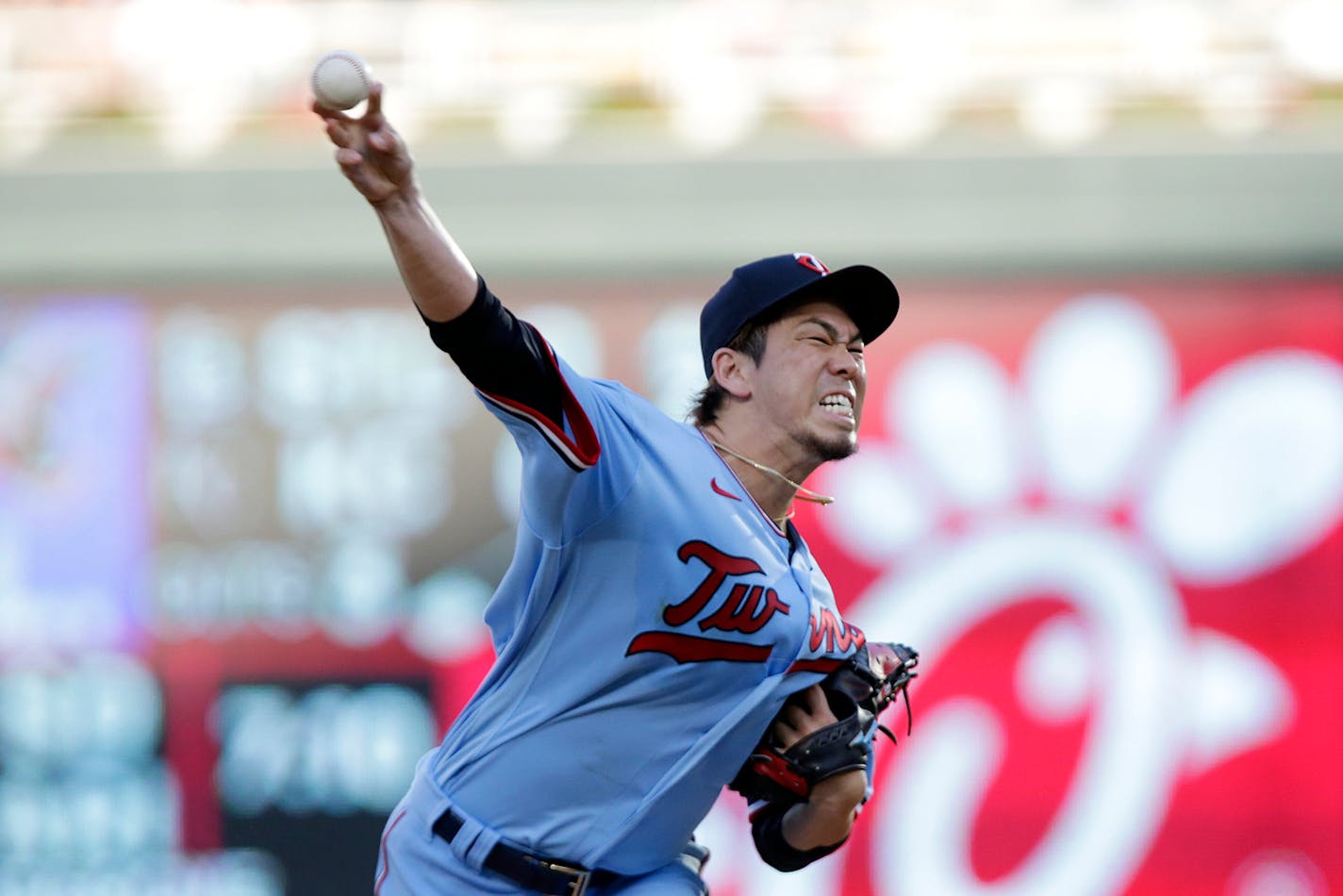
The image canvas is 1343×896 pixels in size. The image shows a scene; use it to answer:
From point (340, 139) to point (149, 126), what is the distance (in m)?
5.56

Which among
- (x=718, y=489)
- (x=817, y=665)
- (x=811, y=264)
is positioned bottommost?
(x=817, y=665)

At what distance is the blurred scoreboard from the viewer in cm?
668

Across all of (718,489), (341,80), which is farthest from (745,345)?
(341,80)

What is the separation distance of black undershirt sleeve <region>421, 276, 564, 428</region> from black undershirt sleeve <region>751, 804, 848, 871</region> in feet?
3.04

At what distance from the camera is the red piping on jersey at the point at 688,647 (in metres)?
2.53

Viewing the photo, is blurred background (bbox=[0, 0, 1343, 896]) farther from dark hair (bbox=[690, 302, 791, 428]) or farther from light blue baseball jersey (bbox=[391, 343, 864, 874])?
light blue baseball jersey (bbox=[391, 343, 864, 874])

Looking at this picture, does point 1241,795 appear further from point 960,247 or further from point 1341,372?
point 960,247

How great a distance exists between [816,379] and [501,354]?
2.26 feet

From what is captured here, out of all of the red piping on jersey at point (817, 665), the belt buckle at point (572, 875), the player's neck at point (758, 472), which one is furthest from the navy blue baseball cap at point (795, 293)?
the belt buckle at point (572, 875)

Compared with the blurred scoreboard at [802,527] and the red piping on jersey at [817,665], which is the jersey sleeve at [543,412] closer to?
the red piping on jersey at [817,665]

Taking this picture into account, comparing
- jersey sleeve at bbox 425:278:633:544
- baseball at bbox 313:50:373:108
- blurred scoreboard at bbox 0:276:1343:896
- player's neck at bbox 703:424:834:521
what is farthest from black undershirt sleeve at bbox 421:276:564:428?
blurred scoreboard at bbox 0:276:1343:896

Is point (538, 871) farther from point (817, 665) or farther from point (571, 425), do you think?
point (571, 425)

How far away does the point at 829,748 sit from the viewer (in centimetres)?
271

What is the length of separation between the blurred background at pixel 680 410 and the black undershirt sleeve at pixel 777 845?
151 inches
